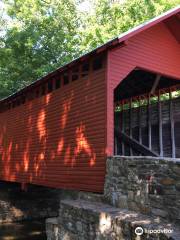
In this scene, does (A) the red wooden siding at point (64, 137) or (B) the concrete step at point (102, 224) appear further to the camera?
(A) the red wooden siding at point (64, 137)

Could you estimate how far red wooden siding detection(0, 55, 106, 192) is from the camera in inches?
381

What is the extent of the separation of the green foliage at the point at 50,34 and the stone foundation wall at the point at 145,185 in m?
17.4

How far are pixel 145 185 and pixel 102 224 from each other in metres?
1.32

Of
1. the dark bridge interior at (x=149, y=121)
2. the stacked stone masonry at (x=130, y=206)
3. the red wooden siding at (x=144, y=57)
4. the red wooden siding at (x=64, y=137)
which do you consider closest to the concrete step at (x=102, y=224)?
the stacked stone masonry at (x=130, y=206)

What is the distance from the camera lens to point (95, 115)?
984cm

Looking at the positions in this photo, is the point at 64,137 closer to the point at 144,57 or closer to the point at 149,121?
the point at 144,57

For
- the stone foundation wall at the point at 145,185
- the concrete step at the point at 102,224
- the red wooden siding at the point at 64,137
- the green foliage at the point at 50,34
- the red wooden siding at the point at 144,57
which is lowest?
the concrete step at the point at 102,224

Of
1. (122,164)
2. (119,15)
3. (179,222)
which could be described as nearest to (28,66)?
(119,15)

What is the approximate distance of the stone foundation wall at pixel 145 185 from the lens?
6.68 m

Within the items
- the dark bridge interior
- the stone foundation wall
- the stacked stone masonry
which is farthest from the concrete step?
the dark bridge interior

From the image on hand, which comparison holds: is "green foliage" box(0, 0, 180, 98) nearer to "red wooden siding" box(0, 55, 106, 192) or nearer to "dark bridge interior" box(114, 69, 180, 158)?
"dark bridge interior" box(114, 69, 180, 158)

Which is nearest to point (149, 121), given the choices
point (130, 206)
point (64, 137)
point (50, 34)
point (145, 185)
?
point (64, 137)

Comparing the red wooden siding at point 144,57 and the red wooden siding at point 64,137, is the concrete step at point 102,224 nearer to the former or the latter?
the red wooden siding at point 64,137

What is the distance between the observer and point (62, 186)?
36.3 ft
